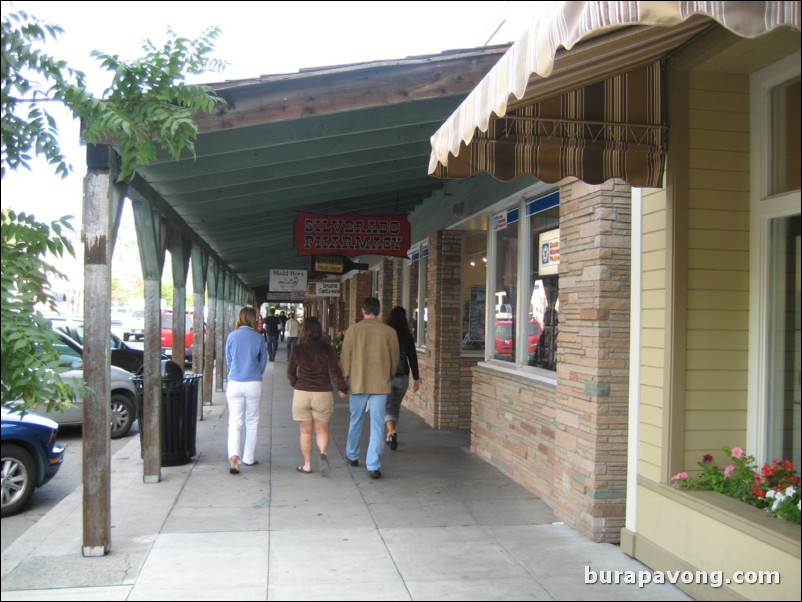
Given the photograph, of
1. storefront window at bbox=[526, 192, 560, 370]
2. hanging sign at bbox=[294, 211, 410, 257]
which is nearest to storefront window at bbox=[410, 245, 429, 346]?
hanging sign at bbox=[294, 211, 410, 257]

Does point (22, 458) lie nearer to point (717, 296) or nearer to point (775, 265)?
point (717, 296)

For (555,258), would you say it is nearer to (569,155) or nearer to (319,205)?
(569,155)

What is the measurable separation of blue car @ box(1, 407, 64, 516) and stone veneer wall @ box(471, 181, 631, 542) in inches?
190

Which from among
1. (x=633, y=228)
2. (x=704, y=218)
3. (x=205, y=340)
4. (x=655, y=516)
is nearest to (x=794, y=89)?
(x=704, y=218)

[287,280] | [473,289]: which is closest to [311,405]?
[473,289]

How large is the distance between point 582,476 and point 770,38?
3.31m

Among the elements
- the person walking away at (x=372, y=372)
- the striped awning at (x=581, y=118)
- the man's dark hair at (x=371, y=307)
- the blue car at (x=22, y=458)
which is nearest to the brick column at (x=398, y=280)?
the man's dark hair at (x=371, y=307)

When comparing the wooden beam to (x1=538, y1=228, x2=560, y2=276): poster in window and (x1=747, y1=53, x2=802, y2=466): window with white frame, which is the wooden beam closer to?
(x1=538, y1=228, x2=560, y2=276): poster in window

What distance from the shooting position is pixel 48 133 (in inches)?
162

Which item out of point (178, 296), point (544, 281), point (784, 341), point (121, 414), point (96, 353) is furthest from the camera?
point (121, 414)

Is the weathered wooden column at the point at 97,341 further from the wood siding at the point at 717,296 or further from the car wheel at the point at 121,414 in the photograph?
the car wheel at the point at 121,414

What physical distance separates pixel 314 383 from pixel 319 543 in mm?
2407

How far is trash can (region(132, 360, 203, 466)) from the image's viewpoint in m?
8.12

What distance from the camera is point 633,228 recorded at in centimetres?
527
